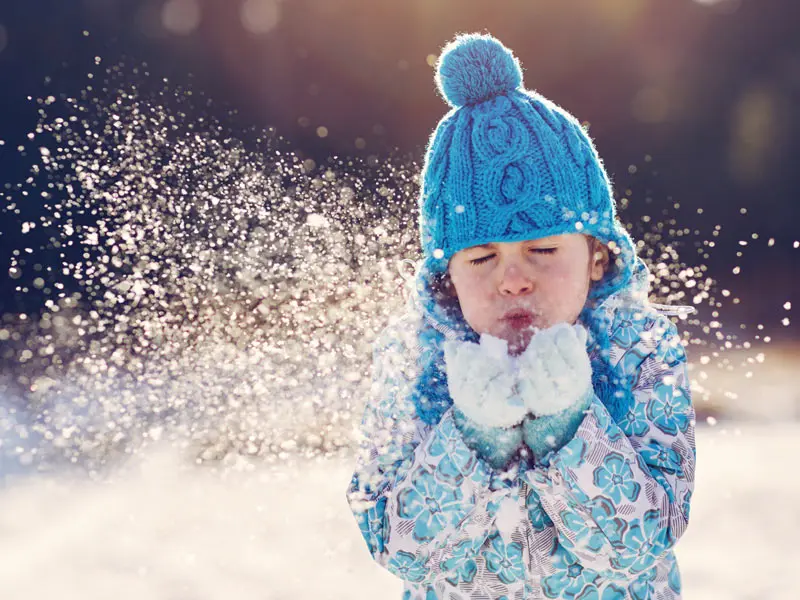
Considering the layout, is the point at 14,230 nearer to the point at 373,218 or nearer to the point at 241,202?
the point at 241,202

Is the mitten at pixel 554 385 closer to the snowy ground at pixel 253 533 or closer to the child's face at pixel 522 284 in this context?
the child's face at pixel 522 284

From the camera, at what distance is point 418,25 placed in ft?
18.5

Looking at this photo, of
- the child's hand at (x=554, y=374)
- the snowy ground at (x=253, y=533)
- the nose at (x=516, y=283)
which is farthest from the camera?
the snowy ground at (x=253, y=533)

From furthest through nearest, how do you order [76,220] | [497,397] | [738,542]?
[76,220] < [738,542] < [497,397]

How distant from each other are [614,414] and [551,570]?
11.1 inches

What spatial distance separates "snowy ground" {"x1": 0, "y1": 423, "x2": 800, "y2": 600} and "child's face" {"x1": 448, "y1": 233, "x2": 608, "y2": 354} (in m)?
1.43

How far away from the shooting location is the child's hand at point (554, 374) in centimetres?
114

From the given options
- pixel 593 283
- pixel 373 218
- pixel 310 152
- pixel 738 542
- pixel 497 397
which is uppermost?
pixel 310 152

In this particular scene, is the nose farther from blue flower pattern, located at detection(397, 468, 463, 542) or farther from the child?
blue flower pattern, located at detection(397, 468, 463, 542)

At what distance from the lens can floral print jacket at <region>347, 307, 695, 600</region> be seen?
116 cm

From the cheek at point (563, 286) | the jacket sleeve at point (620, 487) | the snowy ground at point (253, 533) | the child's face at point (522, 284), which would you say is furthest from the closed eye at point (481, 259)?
the snowy ground at point (253, 533)

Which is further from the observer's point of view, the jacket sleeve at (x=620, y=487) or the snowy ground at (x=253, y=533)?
the snowy ground at (x=253, y=533)

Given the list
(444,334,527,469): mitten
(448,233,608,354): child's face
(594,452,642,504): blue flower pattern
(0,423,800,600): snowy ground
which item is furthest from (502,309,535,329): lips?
(0,423,800,600): snowy ground

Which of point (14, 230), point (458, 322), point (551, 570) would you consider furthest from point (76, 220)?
point (551, 570)
